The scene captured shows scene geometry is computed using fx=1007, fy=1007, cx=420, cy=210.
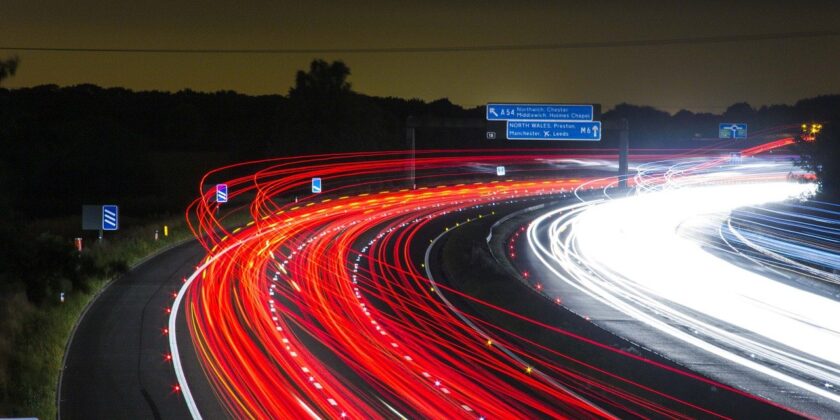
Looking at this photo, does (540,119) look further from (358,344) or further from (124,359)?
(124,359)

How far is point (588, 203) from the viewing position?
63062 mm

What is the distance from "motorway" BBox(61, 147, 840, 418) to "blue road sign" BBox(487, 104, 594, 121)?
15.7 m

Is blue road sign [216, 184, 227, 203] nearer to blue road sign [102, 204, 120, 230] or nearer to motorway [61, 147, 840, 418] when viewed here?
motorway [61, 147, 840, 418]

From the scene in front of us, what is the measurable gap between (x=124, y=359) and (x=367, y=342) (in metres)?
4.60

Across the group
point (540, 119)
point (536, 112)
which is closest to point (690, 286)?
point (540, 119)

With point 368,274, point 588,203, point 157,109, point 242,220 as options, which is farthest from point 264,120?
point 368,274

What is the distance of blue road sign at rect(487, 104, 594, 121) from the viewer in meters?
57.9

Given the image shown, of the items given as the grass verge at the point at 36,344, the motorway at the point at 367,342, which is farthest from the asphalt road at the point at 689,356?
the grass verge at the point at 36,344

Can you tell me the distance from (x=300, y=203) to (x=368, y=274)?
2754 centimetres

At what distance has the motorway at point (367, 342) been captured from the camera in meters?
14.7

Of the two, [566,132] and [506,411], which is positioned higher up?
[566,132]

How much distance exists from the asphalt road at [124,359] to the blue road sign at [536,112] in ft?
102

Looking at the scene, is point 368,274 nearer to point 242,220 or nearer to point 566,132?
point 242,220

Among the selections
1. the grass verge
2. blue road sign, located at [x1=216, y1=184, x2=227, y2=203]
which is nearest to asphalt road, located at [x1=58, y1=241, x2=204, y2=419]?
the grass verge
